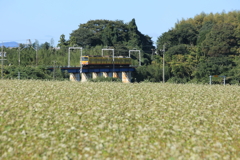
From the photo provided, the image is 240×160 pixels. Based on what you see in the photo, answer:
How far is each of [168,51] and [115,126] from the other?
269ft

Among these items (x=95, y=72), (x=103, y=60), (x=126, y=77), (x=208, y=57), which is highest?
(x=208, y=57)

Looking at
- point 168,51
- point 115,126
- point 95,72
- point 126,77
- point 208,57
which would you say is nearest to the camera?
point 115,126

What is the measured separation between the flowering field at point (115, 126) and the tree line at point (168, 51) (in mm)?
35949

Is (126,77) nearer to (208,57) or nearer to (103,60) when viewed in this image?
(103,60)

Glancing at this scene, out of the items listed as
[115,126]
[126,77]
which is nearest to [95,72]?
[126,77]

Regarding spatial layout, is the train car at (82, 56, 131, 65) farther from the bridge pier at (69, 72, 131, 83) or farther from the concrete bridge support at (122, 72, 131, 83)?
the concrete bridge support at (122, 72, 131, 83)

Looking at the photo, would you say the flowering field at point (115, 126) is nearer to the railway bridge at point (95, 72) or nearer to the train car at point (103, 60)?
the railway bridge at point (95, 72)

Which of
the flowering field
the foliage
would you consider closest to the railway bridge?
the foliage

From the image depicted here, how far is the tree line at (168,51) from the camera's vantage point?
255 ft

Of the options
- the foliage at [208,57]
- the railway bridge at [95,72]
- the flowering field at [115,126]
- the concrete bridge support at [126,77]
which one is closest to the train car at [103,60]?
the railway bridge at [95,72]

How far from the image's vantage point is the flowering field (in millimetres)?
11562

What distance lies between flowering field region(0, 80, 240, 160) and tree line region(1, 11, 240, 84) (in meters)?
35.9

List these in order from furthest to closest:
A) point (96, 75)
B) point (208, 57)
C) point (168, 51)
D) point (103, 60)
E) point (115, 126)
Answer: point (168, 51)
point (208, 57)
point (103, 60)
point (96, 75)
point (115, 126)

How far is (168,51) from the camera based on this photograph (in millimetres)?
93938
